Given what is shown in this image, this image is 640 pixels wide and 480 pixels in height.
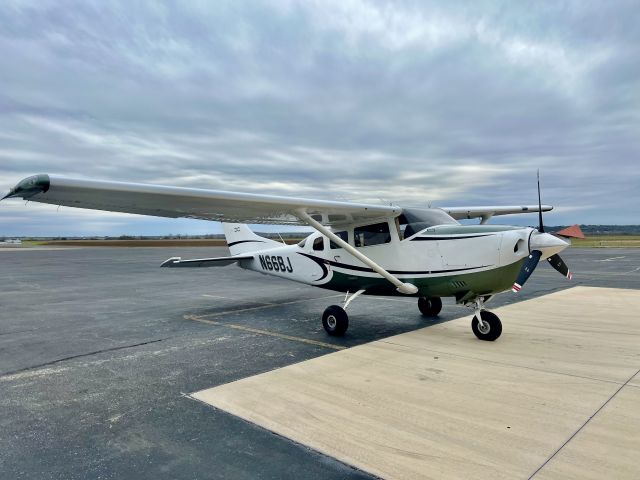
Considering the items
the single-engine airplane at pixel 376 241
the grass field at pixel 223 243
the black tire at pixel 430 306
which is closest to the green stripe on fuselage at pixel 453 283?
the single-engine airplane at pixel 376 241

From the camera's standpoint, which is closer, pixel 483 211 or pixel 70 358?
pixel 70 358

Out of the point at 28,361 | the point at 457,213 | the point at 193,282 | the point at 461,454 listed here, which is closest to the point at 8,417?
the point at 28,361

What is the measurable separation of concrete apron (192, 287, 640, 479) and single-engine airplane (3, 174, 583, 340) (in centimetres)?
101

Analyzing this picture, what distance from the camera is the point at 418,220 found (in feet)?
25.8

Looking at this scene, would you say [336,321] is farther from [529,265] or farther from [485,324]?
[529,265]

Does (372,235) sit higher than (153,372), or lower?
higher

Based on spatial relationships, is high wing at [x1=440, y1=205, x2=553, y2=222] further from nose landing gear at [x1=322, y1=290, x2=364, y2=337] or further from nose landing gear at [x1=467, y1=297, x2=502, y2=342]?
nose landing gear at [x1=322, y1=290, x2=364, y2=337]

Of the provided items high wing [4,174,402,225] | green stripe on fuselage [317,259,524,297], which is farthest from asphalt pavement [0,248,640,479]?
high wing [4,174,402,225]

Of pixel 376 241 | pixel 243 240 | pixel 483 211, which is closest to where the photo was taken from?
pixel 376 241

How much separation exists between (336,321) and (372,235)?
6.15 feet

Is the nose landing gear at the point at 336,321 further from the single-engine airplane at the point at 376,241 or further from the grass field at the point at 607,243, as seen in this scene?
the grass field at the point at 607,243

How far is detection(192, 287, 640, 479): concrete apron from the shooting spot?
127 inches

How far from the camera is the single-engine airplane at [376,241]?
614 centimetres

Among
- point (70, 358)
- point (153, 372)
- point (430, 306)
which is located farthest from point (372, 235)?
point (70, 358)
